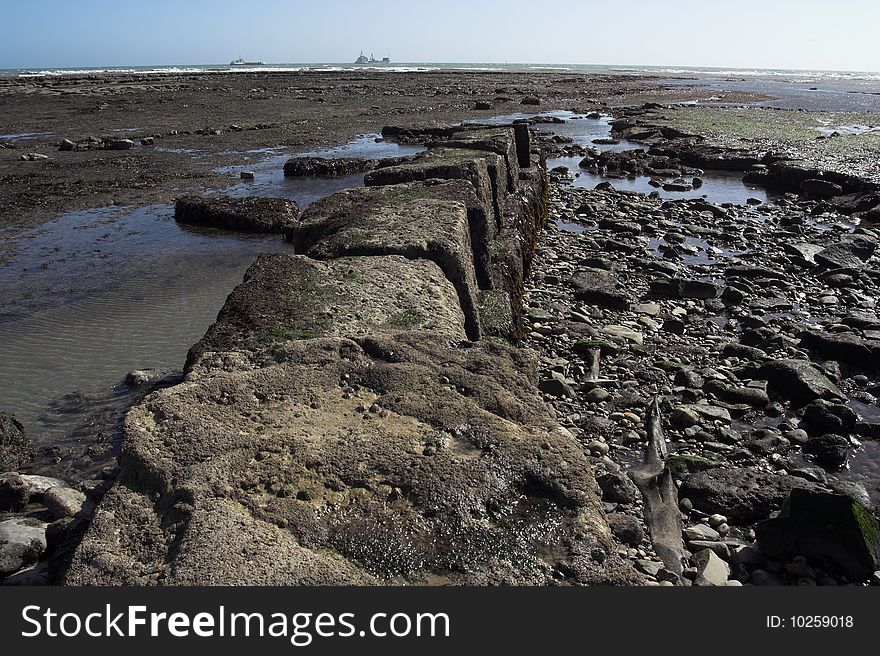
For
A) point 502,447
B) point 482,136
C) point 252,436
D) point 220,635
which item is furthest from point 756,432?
point 482,136

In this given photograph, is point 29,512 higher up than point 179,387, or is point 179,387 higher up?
point 179,387

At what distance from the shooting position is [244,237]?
10.8m

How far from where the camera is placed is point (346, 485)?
2756 millimetres

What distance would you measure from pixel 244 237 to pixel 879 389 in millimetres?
8710

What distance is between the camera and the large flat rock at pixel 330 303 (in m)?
3.88

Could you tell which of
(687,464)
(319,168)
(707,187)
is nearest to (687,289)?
(687,464)

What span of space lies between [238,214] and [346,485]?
31.1ft

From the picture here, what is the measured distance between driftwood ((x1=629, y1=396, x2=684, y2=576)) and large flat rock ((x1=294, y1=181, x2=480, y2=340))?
5.10 feet

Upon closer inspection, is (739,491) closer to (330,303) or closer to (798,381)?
(798,381)

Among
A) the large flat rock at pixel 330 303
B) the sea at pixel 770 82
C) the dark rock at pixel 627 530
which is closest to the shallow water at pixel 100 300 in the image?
the large flat rock at pixel 330 303

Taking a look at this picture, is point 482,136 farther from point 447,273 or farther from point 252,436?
point 252,436

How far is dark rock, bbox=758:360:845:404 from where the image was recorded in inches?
237

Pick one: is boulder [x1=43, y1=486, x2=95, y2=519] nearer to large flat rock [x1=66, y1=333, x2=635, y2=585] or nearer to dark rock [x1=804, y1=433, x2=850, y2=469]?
large flat rock [x1=66, y1=333, x2=635, y2=585]

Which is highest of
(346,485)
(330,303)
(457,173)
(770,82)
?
(457,173)
